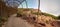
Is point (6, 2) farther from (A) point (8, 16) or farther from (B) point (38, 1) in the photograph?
(B) point (38, 1)

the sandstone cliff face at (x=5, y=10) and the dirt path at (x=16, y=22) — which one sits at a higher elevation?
the sandstone cliff face at (x=5, y=10)

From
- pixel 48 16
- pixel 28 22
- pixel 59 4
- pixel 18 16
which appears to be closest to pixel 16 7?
pixel 18 16

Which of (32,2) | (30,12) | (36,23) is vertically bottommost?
(36,23)

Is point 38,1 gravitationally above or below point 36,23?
above

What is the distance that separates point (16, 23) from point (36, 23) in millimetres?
228

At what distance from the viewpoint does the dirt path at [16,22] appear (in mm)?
1577

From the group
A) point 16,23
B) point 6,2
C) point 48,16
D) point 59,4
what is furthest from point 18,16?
point 59,4

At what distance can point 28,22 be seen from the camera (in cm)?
160

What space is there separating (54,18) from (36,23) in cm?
23

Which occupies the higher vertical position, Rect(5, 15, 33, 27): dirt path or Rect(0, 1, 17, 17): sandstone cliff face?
Rect(0, 1, 17, 17): sandstone cliff face

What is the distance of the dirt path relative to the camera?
1577 millimetres

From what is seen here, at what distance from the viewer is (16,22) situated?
1603mm

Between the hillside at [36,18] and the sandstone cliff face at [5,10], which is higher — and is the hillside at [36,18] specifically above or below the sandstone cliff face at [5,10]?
below

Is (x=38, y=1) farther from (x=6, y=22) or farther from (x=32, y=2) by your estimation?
(x=6, y=22)
